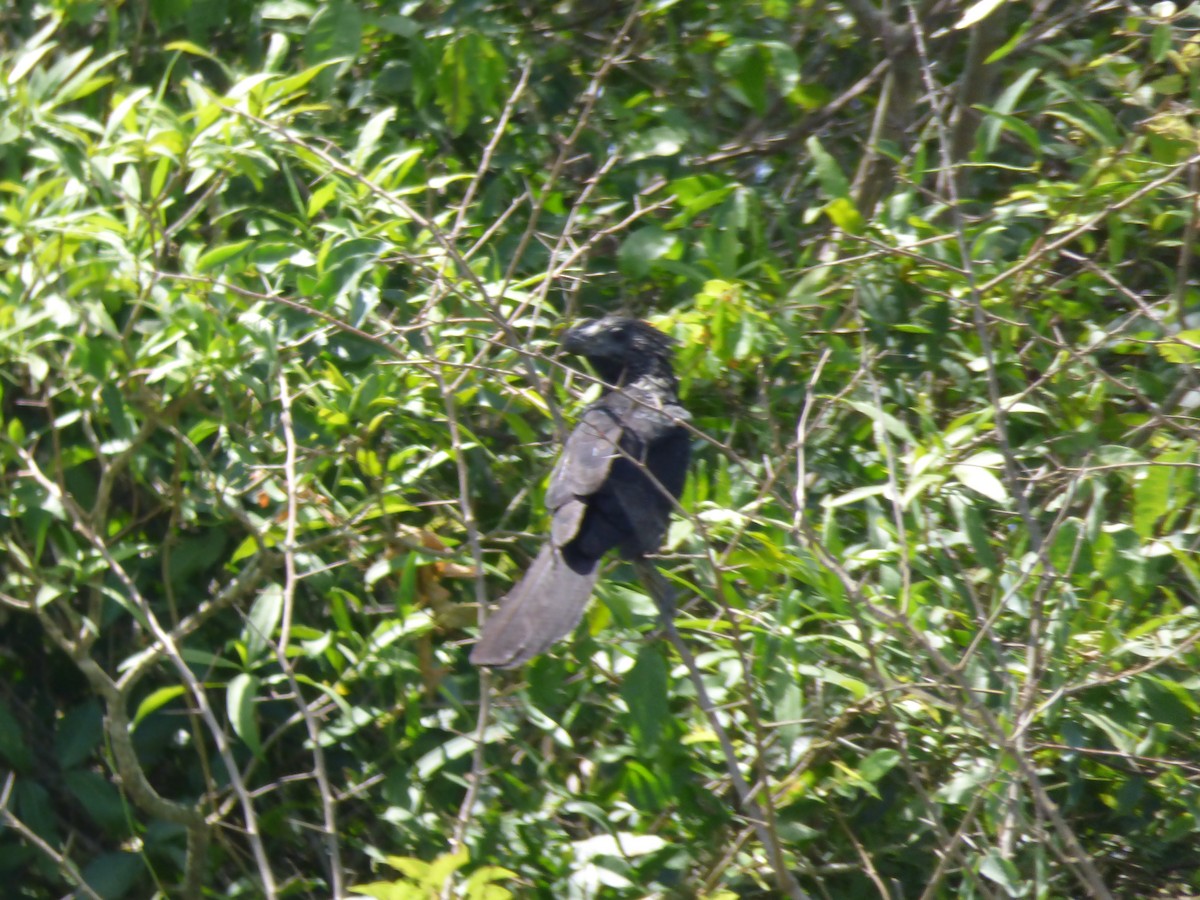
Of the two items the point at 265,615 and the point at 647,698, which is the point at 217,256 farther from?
the point at 647,698

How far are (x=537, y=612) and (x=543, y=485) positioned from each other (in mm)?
580

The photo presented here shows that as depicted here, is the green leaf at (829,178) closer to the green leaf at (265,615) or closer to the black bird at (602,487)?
the black bird at (602,487)

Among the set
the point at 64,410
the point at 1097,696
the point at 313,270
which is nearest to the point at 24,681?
the point at 64,410

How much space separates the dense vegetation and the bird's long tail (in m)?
0.09

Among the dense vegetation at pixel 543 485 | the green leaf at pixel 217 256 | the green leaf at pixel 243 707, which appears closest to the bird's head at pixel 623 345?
the dense vegetation at pixel 543 485

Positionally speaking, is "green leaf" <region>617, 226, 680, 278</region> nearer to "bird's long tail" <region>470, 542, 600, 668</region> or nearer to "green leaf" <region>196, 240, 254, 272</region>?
"bird's long tail" <region>470, 542, 600, 668</region>

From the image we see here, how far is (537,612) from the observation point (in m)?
3.11

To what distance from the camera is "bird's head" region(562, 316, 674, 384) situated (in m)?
3.91

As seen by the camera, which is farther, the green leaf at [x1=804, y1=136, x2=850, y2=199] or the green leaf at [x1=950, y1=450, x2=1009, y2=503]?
the green leaf at [x1=804, y1=136, x2=850, y2=199]

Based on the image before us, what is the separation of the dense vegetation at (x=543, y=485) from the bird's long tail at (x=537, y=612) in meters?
0.09

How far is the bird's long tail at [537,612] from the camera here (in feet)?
9.82

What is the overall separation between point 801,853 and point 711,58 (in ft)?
8.88

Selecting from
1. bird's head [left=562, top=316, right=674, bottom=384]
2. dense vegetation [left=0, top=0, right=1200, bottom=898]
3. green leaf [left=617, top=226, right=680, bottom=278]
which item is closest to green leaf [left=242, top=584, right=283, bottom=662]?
dense vegetation [left=0, top=0, right=1200, bottom=898]

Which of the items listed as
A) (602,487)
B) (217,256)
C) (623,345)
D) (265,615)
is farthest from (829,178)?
(265,615)
